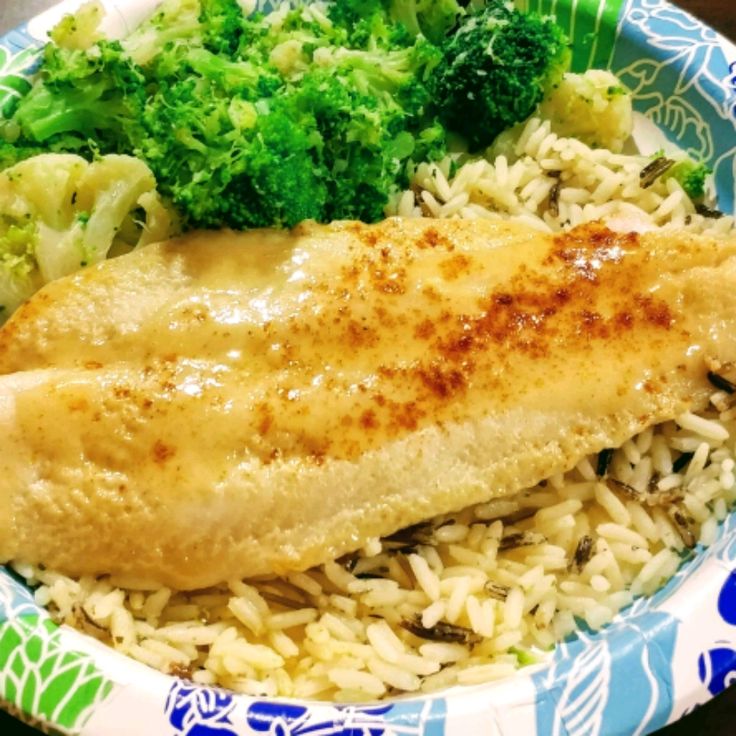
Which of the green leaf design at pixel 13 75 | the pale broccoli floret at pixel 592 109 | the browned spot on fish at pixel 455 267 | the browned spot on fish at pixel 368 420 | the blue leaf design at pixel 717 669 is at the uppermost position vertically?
the pale broccoli floret at pixel 592 109

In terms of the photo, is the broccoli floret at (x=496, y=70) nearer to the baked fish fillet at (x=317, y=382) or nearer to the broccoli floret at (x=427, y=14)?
the broccoli floret at (x=427, y=14)

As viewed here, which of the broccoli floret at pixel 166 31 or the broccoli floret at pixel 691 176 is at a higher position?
the broccoli floret at pixel 166 31

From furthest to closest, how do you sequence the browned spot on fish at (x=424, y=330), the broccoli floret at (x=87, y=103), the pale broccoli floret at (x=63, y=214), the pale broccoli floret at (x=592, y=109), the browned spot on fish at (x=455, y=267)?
the pale broccoli floret at (x=592, y=109), the broccoli floret at (x=87, y=103), the pale broccoli floret at (x=63, y=214), the browned spot on fish at (x=455, y=267), the browned spot on fish at (x=424, y=330)

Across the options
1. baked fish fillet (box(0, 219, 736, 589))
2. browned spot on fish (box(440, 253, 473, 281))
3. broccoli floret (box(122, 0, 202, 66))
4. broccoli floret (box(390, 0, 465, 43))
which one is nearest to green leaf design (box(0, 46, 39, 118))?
broccoli floret (box(122, 0, 202, 66))

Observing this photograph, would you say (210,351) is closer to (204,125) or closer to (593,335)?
(204,125)

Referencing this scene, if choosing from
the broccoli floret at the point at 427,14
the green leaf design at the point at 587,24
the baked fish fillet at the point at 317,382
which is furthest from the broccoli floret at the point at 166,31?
the green leaf design at the point at 587,24

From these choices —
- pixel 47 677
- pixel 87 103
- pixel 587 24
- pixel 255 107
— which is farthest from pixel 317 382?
pixel 587 24

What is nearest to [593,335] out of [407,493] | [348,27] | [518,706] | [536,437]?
[536,437]
